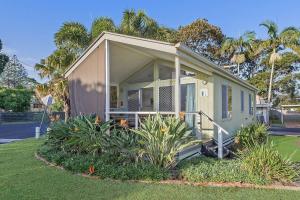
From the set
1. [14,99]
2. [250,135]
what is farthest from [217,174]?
[14,99]

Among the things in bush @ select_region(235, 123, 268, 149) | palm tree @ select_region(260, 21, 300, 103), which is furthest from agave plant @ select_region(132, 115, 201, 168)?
palm tree @ select_region(260, 21, 300, 103)

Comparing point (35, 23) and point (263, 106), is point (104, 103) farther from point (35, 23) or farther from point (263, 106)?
point (263, 106)

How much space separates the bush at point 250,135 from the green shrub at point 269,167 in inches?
235

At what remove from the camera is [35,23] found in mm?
21766

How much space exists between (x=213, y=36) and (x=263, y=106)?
955 centimetres

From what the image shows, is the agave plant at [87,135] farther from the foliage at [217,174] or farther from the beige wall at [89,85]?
the foliage at [217,174]

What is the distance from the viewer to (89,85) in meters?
9.99

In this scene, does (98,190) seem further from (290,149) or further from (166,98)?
(290,149)

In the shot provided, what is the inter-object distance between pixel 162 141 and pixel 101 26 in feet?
50.1

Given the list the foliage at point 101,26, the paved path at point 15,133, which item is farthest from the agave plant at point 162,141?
the foliage at point 101,26

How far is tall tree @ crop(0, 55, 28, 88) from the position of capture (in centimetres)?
6606

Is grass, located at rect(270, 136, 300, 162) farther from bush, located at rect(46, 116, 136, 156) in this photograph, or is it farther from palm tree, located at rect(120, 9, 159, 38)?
palm tree, located at rect(120, 9, 159, 38)

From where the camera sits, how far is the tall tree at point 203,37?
31.6 meters

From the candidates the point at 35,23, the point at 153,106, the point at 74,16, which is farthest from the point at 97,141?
the point at 35,23
